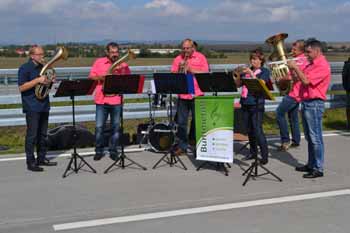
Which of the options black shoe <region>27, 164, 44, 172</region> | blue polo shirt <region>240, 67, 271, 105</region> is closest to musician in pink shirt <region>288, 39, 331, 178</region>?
blue polo shirt <region>240, 67, 271, 105</region>

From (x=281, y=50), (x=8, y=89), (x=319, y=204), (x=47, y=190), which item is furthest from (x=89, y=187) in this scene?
(x=8, y=89)

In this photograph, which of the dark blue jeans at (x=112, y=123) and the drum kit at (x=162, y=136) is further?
the drum kit at (x=162, y=136)

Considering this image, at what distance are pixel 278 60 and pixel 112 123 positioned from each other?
302cm

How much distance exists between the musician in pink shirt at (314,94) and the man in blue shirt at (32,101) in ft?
12.6

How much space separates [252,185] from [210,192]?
72cm

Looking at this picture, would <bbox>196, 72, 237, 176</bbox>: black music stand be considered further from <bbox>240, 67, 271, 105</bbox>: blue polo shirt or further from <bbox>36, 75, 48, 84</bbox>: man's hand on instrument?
<bbox>36, 75, 48, 84</bbox>: man's hand on instrument

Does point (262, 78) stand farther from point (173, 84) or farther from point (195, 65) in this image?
point (173, 84)

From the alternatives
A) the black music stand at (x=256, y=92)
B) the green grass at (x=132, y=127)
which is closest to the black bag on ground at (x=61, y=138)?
the green grass at (x=132, y=127)

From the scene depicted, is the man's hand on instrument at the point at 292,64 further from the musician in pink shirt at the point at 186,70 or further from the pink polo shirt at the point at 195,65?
the pink polo shirt at the point at 195,65

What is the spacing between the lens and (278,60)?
8570 millimetres

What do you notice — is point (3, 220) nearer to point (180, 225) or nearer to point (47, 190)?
point (47, 190)

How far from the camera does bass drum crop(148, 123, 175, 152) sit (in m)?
9.92

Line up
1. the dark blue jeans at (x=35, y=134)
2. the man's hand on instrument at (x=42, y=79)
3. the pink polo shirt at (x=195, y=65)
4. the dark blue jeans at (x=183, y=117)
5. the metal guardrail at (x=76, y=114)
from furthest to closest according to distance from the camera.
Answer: the metal guardrail at (x=76, y=114) → the dark blue jeans at (x=183, y=117) → the pink polo shirt at (x=195, y=65) → the dark blue jeans at (x=35, y=134) → the man's hand on instrument at (x=42, y=79)

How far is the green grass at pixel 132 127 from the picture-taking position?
10969 millimetres
